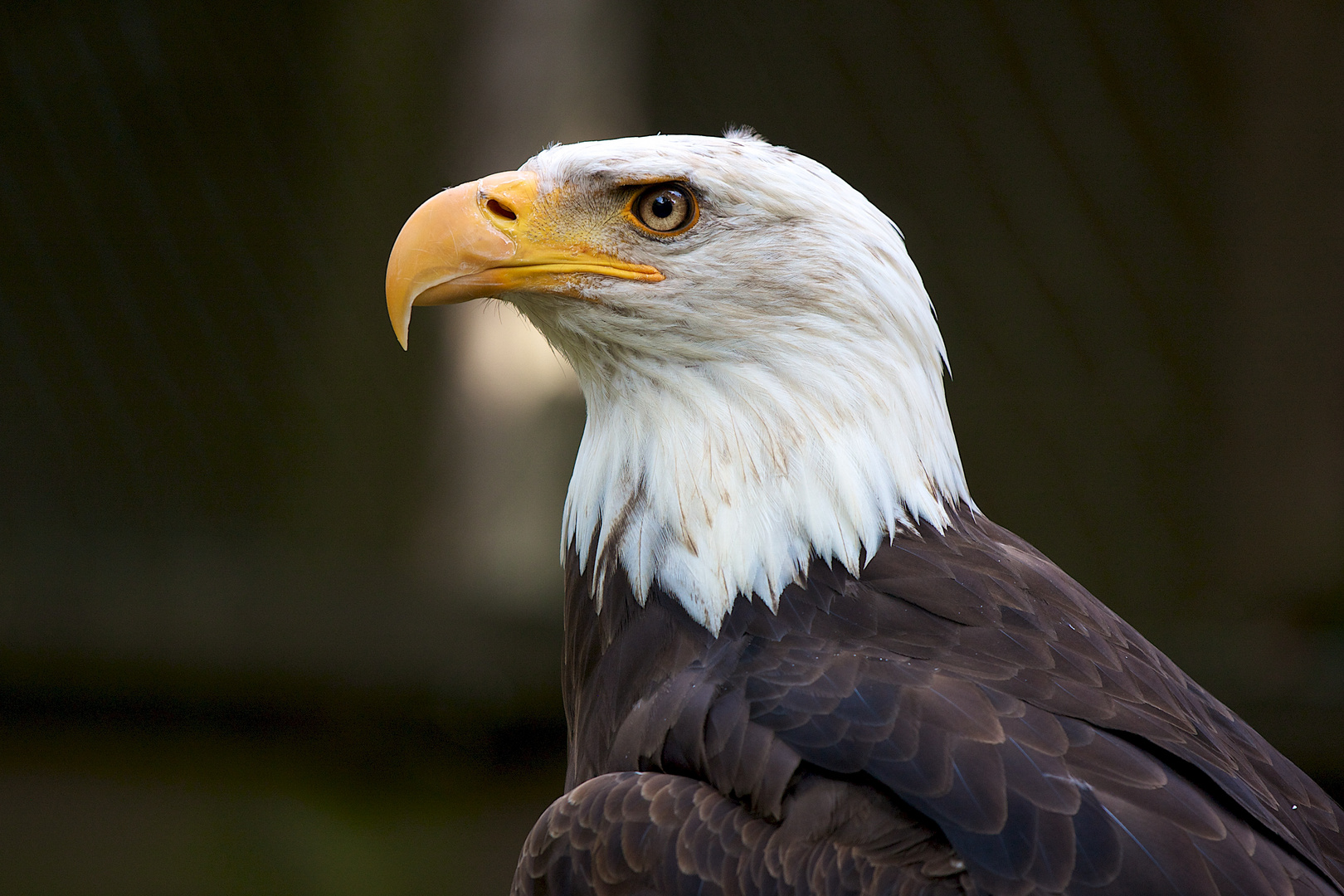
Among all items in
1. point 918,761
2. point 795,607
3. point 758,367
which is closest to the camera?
point 918,761

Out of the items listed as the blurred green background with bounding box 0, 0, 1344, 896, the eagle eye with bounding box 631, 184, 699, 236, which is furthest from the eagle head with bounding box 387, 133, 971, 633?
the blurred green background with bounding box 0, 0, 1344, 896

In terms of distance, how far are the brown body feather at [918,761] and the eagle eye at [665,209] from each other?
1.71ft

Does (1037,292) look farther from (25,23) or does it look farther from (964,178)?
(25,23)

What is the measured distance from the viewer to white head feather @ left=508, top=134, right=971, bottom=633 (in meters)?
1.60

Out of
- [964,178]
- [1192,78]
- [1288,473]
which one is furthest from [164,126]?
[1288,473]

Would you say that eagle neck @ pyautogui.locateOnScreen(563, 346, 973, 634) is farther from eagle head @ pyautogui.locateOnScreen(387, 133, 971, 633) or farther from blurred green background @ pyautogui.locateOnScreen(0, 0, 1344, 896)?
blurred green background @ pyautogui.locateOnScreen(0, 0, 1344, 896)

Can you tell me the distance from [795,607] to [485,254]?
64cm

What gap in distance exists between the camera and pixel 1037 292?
3447 mm

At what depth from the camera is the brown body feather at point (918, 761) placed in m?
1.19

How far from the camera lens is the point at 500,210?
5.41 feet

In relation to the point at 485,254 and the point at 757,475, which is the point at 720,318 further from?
the point at 485,254

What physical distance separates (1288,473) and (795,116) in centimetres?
179

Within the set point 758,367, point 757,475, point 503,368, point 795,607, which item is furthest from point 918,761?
point 503,368

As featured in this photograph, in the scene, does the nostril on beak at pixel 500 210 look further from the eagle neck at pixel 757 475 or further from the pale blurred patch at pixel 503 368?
the pale blurred patch at pixel 503 368
